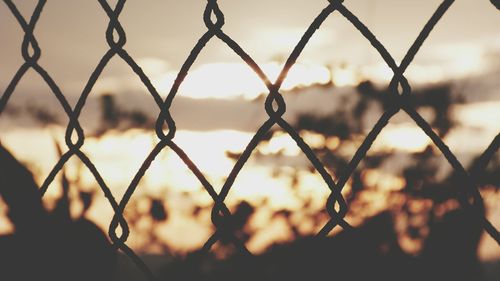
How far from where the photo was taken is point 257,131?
792 millimetres

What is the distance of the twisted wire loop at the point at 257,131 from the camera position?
26.2 inches

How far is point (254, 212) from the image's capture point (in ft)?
46.4

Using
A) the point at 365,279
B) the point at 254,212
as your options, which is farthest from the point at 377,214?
the point at 365,279

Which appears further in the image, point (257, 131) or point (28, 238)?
point (28, 238)

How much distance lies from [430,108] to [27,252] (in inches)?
412

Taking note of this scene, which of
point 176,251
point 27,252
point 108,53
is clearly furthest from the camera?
point 176,251

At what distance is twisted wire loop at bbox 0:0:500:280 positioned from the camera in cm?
66

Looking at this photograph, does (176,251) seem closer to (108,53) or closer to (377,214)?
(377,214)

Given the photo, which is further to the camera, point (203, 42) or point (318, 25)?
point (203, 42)

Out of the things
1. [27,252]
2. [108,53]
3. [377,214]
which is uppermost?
[377,214]

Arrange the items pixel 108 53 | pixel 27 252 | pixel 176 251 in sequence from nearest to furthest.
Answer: pixel 108 53
pixel 27 252
pixel 176 251

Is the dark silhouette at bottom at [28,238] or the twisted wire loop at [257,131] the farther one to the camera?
the dark silhouette at bottom at [28,238]

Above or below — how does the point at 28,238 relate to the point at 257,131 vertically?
above

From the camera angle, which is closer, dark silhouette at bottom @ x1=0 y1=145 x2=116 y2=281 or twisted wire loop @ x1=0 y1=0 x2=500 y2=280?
twisted wire loop @ x1=0 y1=0 x2=500 y2=280
